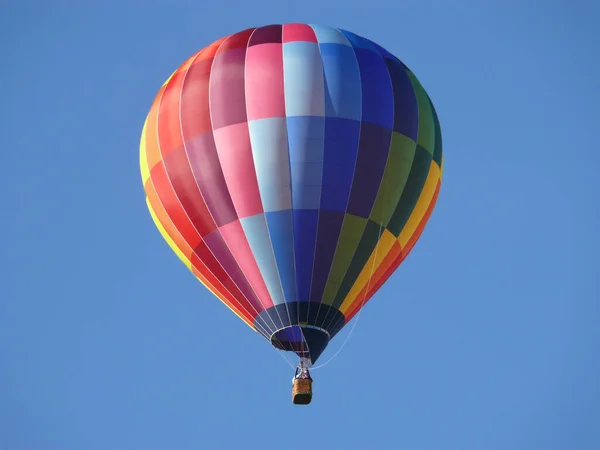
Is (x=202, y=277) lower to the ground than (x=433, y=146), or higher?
lower

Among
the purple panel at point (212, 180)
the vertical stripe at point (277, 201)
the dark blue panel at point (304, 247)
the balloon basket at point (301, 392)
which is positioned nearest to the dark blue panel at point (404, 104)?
the vertical stripe at point (277, 201)

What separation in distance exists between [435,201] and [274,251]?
113 inches

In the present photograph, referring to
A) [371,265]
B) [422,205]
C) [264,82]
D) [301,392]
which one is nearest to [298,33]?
[264,82]

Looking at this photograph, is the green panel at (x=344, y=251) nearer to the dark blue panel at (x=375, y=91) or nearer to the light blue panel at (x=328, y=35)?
the dark blue panel at (x=375, y=91)

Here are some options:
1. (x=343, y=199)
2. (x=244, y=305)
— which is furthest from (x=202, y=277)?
(x=343, y=199)

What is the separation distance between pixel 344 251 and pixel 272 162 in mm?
1462

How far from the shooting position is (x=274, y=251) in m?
21.3

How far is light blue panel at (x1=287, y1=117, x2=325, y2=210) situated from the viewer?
839 inches

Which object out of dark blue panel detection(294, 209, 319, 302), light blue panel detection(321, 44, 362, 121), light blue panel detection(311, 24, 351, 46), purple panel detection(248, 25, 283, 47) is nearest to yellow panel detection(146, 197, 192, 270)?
dark blue panel detection(294, 209, 319, 302)

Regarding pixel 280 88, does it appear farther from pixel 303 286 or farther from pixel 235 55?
pixel 303 286

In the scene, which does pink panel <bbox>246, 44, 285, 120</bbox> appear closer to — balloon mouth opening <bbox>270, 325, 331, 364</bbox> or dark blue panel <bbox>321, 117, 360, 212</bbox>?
dark blue panel <bbox>321, 117, 360, 212</bbox>

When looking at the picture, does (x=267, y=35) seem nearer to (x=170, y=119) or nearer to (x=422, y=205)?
(x=170, y=119)

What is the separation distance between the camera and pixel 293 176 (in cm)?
2134

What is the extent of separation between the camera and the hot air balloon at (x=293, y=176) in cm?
2128
